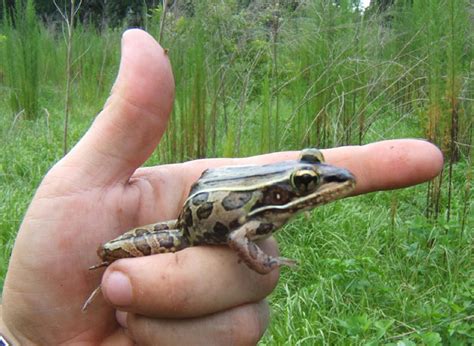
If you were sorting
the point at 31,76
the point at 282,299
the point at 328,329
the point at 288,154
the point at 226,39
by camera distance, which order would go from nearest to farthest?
the point at 288,154
the point at 328,329
the point at 282,299
the point at 226,39
the point at 31,76

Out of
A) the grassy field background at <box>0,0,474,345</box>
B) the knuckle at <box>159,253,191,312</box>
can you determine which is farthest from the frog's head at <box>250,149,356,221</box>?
the grassy field background at <box>0,0,474,345</box>

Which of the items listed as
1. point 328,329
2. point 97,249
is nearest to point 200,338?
point 97,249

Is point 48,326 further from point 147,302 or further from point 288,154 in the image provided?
point 288,154

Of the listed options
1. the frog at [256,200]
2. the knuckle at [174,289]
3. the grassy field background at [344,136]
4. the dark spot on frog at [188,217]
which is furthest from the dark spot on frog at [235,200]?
the grassy field background at [344,136]

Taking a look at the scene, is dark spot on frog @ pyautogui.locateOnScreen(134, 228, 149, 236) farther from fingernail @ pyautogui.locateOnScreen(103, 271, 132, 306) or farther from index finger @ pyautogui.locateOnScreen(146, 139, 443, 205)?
index finger @ pyautogui.locateOnScreen(146, 139, 443, 205)

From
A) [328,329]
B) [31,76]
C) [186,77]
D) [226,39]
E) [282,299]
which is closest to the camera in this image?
[328,329]
